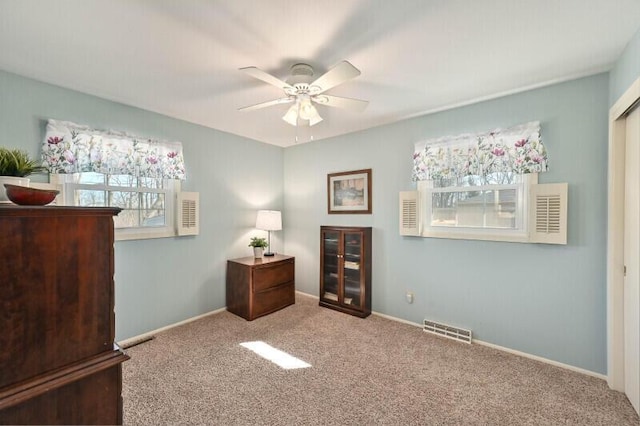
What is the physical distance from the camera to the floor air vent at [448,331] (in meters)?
2.75

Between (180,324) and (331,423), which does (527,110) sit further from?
(180,324)

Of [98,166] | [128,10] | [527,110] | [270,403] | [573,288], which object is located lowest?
[270,403]

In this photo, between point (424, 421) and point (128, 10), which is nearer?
point (128, 10)

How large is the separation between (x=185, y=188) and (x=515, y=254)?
11.7 ft

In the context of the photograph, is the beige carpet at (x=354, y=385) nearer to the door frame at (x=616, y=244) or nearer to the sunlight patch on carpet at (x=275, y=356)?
the sunlight patch on carpet at (x=275, y=356)

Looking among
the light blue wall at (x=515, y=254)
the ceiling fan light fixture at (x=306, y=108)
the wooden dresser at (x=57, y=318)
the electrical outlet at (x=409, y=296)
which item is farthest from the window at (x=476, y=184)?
the wooden dresser at (x=57, y=318)

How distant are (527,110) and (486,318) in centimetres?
197

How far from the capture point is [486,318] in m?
2.67

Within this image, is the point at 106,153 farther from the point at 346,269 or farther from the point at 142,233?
the point at 346,269

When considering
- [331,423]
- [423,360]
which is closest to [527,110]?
[423,360]

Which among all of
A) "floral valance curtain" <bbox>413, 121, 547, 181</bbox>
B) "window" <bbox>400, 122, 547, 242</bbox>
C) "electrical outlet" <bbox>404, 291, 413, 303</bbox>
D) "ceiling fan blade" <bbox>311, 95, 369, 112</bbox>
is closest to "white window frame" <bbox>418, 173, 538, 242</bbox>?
"window" <bbox>400, 122, 547, 242</bbox>

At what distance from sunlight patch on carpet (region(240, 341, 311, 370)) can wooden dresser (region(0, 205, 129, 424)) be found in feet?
4.50

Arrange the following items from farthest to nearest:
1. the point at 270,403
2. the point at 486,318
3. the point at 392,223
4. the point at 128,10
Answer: the point at 392,223
the point at 486,318
the point at 270,403
the point at 128,10

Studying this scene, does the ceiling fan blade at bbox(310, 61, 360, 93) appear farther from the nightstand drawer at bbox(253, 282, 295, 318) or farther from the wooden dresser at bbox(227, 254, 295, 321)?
the nightstand drawer at bbox(253, 282, 295, 318)
